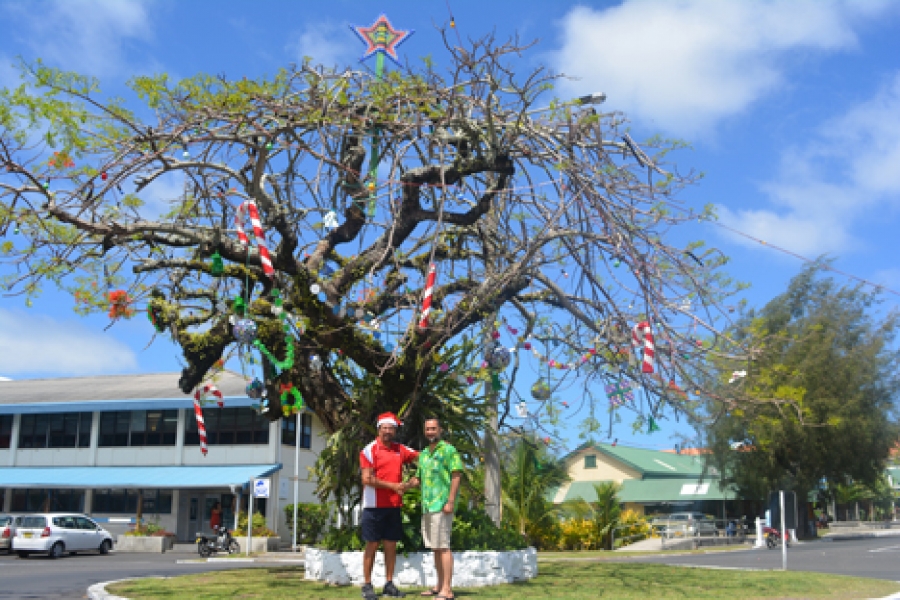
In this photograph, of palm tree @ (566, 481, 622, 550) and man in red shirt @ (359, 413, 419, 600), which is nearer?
man in red shirt @ (359, 413, 419, 600)

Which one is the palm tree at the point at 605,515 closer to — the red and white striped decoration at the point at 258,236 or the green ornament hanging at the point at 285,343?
the green ornament hanging at the point at 285,343

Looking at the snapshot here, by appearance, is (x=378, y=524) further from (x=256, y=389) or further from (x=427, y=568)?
(x=256, y=389)

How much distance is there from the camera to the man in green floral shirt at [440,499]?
780 centimetres

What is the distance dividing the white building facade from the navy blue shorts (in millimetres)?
22553

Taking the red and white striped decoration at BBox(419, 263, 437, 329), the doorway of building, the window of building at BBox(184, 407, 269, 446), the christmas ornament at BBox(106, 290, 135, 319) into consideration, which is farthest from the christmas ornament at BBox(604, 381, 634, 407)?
the doorway of building

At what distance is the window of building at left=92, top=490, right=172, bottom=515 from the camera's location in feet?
108

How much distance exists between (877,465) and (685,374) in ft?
106

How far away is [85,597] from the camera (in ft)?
33.5

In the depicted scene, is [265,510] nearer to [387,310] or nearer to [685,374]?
[387,310]

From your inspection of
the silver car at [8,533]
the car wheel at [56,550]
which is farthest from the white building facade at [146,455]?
the silver car at [8,533]

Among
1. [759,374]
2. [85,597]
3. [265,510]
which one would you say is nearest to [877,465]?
[265,510]

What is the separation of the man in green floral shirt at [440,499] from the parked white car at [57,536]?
21.2 m

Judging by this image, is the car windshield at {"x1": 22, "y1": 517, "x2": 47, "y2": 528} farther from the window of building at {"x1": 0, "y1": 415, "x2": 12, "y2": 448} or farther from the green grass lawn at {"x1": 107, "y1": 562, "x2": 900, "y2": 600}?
the green grass lawn at {"x1": 107, "y1": 562, "x2": 900, "y2": 600}

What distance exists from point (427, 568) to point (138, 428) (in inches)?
1092
